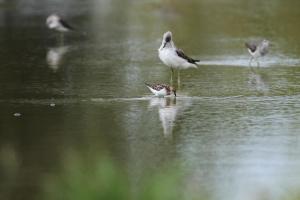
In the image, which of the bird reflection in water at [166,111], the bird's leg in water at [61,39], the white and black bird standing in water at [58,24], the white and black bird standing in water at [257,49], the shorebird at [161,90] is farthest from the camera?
the white and black bird standing in water at [58,24]

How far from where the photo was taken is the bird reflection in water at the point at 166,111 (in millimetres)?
12414

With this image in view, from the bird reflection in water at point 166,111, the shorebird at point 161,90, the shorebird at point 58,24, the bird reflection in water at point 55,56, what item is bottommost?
the bird reflection in water at point 166,111

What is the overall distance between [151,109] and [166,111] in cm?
33

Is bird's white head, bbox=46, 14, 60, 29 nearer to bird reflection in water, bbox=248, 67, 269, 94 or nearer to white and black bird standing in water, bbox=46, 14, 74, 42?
white and black bird standing in water, bbox=46, 14, 74, 42

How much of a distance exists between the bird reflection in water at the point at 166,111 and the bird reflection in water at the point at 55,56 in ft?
16.6

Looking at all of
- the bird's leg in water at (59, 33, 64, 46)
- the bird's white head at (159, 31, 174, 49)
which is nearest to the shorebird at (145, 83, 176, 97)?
the bird's white head at (159, 31, 174, 49)

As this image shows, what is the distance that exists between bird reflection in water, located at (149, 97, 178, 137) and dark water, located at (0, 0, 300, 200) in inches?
0.6

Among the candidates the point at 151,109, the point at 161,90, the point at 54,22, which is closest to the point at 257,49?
the point at 161,90

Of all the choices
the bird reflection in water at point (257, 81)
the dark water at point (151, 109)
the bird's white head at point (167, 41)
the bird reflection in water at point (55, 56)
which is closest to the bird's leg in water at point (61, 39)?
the dark water at point (151, 109)

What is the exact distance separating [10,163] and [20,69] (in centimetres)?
883

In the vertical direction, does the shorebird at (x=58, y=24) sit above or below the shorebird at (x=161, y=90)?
above

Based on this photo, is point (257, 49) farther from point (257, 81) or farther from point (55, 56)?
point (55, 56)

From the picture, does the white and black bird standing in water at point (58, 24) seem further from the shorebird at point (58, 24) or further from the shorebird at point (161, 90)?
the shorebird at point (161, 90)

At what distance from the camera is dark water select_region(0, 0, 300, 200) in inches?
399
